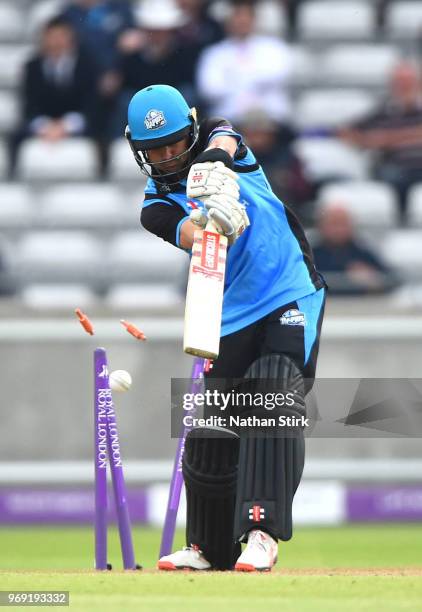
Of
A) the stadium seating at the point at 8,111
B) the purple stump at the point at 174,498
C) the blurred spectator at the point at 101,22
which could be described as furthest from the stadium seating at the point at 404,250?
the purple stump at the point at 174,498

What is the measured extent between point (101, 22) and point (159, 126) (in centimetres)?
747

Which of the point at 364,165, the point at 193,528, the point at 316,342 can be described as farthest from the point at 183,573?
the point at 364,165

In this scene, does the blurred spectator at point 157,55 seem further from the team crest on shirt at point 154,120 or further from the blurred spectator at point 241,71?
the team crest on shirt at point 154,120

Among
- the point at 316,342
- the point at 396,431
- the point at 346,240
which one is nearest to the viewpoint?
the point at 316,342

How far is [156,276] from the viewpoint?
12.0 meters

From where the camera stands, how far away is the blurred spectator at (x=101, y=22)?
13.4m

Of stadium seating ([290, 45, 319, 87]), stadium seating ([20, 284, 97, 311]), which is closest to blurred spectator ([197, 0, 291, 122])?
stadium seating ([290, 45, 319, 87])

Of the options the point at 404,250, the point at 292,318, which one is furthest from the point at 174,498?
the point at 404,250

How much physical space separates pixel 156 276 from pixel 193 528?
5494 mm

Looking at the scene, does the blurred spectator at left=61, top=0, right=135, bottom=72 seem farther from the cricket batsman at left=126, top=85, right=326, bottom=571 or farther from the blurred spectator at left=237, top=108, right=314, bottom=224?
the cricket batsman at left=126, top=85, right=326, bottom=571

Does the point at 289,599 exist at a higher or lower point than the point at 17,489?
lower

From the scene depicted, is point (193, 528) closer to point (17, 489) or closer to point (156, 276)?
point (17, 489)

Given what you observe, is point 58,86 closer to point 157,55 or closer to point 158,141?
point 157,55

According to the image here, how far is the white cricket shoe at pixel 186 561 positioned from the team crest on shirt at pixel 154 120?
1.79 metres
